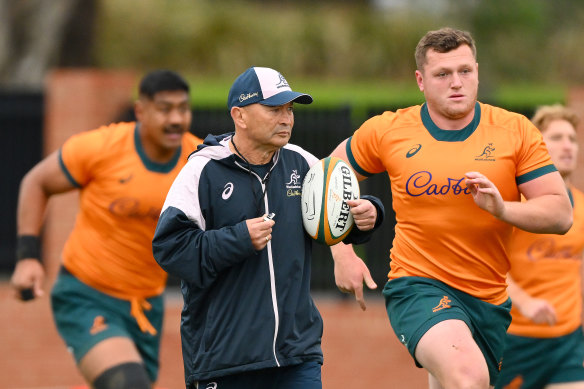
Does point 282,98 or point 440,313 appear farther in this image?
point 440,313

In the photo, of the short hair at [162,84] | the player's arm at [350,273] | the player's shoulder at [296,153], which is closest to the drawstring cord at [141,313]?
the short hair at [162,84]

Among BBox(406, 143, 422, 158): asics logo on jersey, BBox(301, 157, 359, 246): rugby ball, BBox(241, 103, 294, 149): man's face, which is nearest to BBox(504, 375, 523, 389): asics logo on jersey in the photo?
BBox(406, 143, 422, 158): asics logo on jersey

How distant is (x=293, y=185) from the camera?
18.1 ft

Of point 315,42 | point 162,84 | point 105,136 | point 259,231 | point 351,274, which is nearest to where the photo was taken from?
point 259,231

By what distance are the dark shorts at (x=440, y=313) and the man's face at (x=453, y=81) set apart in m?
0.93

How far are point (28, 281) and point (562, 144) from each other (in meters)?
3.67

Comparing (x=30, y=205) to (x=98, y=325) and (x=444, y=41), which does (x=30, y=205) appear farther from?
(x=444, y=41)

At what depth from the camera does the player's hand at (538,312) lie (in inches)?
270

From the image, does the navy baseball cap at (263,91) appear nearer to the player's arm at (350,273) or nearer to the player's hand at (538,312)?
the player's arm at (350,273)

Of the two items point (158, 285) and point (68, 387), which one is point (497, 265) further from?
point (68, 387)

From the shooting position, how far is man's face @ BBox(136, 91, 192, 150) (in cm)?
736

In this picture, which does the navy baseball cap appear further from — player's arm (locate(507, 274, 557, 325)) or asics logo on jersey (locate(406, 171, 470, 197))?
player's arm (locate(507, 274, 557, 325))

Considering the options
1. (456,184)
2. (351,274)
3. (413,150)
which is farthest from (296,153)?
(456,184)

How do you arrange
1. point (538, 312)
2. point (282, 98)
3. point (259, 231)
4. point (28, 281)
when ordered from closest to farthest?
point (259, 231)
point (282, 98)
point (538, 312)
point (28, 281)
